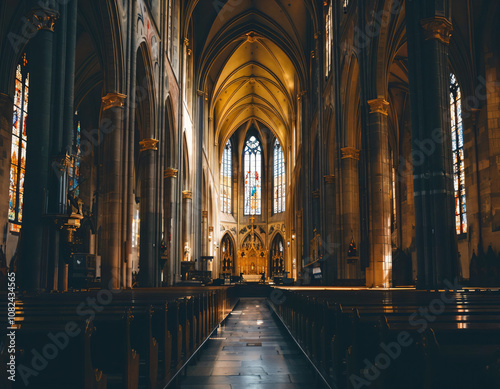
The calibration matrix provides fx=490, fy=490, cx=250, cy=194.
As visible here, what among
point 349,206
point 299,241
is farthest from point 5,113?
point 299,241

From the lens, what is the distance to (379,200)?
49.5 feet

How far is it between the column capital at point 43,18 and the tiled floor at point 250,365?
6442mm

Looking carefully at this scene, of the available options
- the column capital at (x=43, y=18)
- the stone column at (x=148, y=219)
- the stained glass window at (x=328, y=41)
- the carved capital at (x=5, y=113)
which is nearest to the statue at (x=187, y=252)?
the stone column at (x=148, y=219)

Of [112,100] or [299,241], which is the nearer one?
[112,100]

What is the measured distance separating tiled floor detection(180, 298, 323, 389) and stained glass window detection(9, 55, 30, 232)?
39.6ft

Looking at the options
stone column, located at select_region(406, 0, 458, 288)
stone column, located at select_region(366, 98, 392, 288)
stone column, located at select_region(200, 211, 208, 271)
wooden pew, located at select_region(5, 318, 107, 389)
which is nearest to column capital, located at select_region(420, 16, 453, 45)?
stone column, located at select_region(406, 0, 458, 288)

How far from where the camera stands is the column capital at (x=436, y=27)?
37.3ft

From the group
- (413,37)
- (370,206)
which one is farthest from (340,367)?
(370,206)

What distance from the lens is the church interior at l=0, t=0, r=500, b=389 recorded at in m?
3.19

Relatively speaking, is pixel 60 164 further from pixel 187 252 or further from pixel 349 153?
pixel 187 252

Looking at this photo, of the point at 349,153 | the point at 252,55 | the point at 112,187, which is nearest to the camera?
the point at 112,187

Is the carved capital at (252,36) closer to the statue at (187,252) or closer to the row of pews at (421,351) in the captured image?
the statue at (187,252)

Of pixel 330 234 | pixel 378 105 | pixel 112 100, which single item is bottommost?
pixel 330 234

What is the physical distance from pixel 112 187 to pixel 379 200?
7946mm
